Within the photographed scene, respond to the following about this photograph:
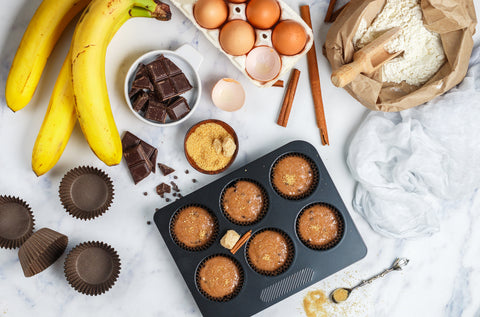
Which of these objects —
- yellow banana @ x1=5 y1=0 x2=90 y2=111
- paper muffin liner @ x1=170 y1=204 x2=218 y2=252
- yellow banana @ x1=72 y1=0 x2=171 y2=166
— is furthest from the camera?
paper muffin liner @ x1=170 y1=204 x2=218 y2=252

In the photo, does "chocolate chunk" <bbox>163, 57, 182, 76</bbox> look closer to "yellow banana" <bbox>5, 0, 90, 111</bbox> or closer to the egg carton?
the egg carton

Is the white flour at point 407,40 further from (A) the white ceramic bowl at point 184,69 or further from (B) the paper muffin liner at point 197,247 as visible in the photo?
(B) the paper muffin liner at point 197,247

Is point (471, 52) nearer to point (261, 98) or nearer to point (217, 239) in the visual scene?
point (261, 98)

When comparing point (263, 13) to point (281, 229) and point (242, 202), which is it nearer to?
point (242, 202)

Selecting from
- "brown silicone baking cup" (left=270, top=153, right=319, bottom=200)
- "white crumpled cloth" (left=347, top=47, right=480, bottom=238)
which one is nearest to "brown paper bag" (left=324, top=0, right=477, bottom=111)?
"white crumpled cloth" (left=347, top=47, right=480, bottom=238)

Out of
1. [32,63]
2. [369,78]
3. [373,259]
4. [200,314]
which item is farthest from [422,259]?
[32,63]

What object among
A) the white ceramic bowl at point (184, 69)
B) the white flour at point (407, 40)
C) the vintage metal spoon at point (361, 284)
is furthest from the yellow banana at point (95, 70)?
the vintage metal spoon at point (361, 284)
